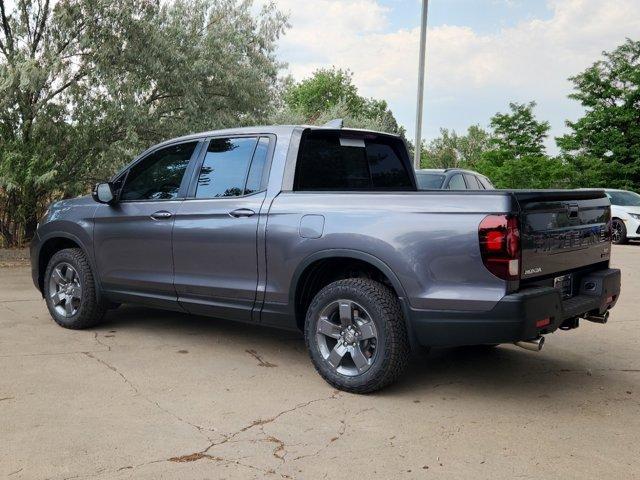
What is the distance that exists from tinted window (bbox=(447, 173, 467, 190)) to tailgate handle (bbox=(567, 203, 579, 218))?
6.82m

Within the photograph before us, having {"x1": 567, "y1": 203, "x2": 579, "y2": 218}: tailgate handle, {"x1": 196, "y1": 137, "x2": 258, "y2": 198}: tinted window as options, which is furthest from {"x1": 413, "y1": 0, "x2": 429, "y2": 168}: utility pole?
{"x1": 567, "y1": 203, "x2": 579, "y2": 218}: tailgate handle

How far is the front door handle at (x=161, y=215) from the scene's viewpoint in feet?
17.9

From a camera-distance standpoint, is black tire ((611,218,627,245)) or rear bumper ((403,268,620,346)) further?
black tire ((611,218,627,245))

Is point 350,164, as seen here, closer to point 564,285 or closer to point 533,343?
point 564,285

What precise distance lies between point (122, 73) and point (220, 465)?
35.1ft

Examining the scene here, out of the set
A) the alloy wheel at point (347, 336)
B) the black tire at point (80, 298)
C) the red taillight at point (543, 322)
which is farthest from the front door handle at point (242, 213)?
the red taillight at point (543, 322)

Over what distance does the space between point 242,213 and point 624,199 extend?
51.5 feet

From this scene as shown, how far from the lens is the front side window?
16.6ft

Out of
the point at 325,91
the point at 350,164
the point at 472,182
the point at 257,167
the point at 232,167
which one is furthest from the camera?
the point at 325,91

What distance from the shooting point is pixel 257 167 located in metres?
5.05

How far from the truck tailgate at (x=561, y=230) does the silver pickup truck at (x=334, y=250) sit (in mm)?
13

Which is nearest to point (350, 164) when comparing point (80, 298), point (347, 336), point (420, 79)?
point (347, 336)

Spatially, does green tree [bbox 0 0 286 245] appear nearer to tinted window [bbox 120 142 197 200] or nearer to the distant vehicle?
the distant vehicle

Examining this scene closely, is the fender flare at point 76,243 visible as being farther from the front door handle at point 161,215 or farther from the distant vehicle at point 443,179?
the distant vehicle at point 443,179
